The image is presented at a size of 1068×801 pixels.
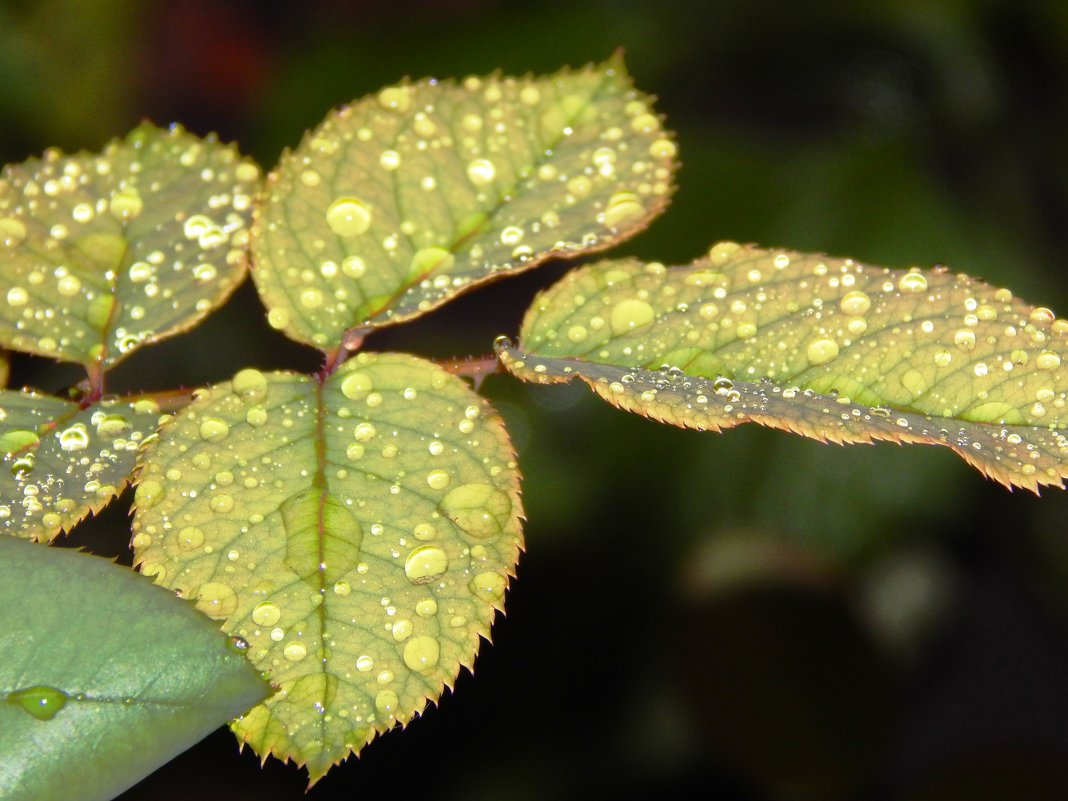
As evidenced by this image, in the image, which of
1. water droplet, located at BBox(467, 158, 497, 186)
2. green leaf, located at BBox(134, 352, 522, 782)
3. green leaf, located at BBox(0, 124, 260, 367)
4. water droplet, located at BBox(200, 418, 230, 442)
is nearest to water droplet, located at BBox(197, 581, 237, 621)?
green leaf, located at BBox(134, 352, 522, 782)

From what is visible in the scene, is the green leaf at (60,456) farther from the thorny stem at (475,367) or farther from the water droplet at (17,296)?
the thorny stem at (475,367)

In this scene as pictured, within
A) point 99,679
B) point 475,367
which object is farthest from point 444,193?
point 99,679

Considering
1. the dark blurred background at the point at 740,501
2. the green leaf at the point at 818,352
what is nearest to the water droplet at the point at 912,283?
the green leaf at the point at 818,352

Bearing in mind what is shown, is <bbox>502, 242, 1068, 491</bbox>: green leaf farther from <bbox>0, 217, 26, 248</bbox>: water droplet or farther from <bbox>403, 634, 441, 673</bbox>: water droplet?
<bbox>0, 217, 26, 248</bbox>: water droplet

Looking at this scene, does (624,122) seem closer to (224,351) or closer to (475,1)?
(224,351)

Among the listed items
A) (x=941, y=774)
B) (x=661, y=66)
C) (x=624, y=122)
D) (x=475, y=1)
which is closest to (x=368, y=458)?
(x=624, y=122)

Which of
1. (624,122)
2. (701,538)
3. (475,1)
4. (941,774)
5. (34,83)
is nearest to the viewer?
(624,122)

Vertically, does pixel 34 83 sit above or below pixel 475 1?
above
